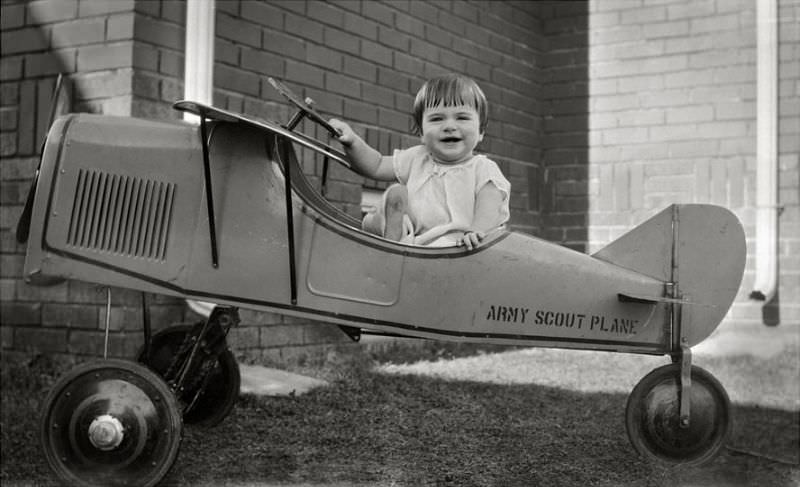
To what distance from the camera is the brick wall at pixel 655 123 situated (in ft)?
15.3

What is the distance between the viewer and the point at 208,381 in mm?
2715

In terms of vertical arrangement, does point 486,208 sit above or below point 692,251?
above

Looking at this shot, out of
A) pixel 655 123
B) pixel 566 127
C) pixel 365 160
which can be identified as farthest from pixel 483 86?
pixel 365 160

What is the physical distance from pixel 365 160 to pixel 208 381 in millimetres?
918

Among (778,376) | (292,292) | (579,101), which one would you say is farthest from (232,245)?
(579,101)

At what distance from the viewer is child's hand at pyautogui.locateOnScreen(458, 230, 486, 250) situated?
2080 millimetres

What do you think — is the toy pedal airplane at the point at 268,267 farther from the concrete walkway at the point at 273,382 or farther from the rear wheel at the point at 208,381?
the concrete walkway at the point at 273,382

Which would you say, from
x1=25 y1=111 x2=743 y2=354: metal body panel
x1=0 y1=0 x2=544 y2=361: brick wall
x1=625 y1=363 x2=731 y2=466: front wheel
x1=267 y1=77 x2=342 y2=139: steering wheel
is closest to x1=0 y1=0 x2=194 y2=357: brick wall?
x1=0 y1=0 x2=544 y2=361: brick wall

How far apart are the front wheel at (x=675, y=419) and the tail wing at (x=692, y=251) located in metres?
0.22

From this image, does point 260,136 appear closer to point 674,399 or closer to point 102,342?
point 674,399

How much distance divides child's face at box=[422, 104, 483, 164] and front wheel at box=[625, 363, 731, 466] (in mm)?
780

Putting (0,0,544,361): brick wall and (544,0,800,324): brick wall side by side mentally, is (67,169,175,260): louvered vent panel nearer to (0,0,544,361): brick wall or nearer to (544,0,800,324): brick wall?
(0,0,544,361): brick wall

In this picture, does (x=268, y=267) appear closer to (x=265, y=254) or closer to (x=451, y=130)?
(x=265, y=254)

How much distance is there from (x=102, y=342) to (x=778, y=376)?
9.15ft
